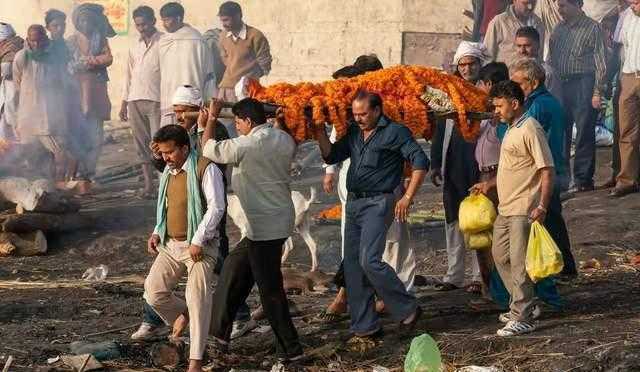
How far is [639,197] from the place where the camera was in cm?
1467

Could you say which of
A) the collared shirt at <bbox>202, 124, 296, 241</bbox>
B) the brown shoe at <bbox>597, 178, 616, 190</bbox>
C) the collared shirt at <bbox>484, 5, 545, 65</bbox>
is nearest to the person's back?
the collared shirt at <bbox>202, 124, 296, 241</bbox>

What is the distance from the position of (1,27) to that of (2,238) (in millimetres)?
5132

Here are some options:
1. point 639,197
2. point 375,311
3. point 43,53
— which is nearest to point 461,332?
point 375,311

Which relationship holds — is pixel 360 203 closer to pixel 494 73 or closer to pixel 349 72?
pixel 349 72


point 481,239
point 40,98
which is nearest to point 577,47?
point 481,239

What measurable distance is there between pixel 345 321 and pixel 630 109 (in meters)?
6.00

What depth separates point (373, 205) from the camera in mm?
9484

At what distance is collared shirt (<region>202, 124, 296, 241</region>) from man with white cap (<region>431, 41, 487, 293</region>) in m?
2.20

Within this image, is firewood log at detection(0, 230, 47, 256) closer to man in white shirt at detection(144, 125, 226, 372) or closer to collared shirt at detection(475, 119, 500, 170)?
man in white shirt at detection(144, 125, 226, 372)

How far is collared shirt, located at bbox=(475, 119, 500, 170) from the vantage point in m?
10.6

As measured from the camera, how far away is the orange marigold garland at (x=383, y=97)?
9.64 metres

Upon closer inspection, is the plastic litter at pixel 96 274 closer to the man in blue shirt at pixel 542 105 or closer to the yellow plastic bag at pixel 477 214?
the yellow plastic bag at pixel 477 214

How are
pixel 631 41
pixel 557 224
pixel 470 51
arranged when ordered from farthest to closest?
pixel 631 41 → pixel 470 51 → pixel 557 224

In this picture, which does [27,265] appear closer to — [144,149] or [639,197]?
[144,149]
